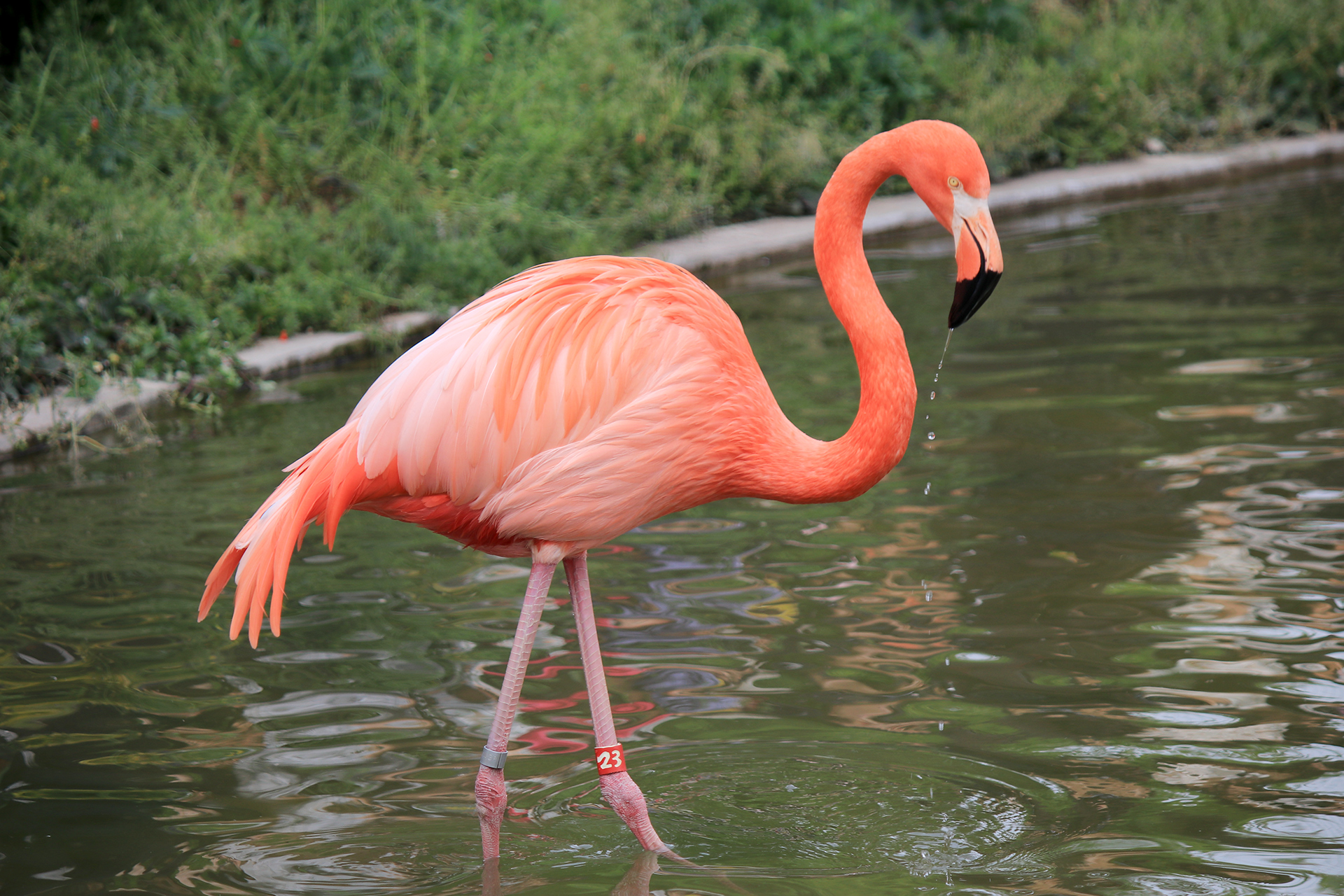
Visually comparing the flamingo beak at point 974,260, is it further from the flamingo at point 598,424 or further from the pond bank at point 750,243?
the pond bank at point 750,243

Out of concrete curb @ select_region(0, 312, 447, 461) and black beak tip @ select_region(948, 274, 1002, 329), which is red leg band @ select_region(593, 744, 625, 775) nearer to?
black beak tip @ select_region(948, 274, 1002, 329)

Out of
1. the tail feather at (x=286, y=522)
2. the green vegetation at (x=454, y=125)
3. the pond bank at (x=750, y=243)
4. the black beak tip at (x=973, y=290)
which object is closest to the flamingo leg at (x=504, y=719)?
the tail feather at (x=286, y=522)

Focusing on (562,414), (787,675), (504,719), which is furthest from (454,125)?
(504,719)

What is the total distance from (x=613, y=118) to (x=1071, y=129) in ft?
15.4

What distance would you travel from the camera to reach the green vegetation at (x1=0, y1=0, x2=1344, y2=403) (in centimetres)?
695

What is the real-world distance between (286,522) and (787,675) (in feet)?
5.23

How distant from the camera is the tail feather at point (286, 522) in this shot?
112 inches

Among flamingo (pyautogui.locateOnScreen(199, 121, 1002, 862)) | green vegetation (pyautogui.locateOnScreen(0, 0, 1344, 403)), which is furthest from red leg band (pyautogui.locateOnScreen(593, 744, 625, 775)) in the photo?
green vegetation (pyautogui.locateOnScreen(0, 0, 1344, 403))

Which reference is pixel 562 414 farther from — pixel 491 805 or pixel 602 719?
pixel 491 805

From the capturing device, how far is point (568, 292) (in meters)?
3.03

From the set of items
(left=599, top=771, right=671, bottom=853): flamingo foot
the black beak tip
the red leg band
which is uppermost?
the black beak tip

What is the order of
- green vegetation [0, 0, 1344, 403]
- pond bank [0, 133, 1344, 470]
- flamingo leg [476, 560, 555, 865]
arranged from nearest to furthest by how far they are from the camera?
flamingo leg [476, 560, 555, 865]
pond bank [0, 133, 1344, 470]
green vegetation [0, 0, 1344, 403]

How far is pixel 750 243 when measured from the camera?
9602mm

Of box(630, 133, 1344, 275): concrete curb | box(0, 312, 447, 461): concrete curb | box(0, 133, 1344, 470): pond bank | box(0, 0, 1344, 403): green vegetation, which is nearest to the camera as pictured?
box(0, 312, 447, 461): concrete curb
